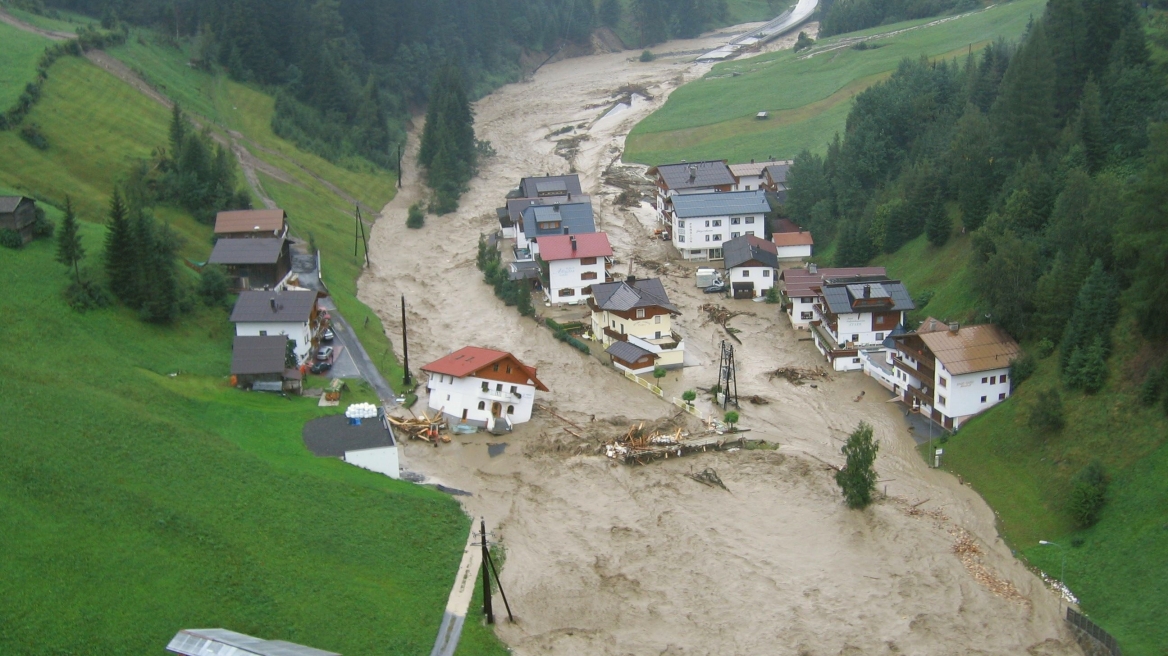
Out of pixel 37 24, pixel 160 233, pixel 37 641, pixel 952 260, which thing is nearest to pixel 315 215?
pixel 160 233

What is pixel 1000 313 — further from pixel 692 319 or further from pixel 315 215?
pixel 315 215

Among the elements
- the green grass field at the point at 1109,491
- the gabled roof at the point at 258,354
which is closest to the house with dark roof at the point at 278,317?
the gabled roof at the point at 258,354

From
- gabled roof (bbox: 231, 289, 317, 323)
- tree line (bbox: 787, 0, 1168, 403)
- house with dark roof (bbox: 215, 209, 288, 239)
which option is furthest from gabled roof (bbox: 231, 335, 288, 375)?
tree line (bbox: 787, 0, 1168, 403)

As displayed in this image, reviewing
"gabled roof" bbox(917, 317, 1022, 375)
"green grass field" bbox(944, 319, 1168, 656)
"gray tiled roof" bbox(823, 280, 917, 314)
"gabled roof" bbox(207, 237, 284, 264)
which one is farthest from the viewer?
"gabled roof" bbox(207, 237, 284, 264)

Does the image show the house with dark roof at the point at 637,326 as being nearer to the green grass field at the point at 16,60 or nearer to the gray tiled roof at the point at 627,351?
the gray tiled roof at the point at 627,351

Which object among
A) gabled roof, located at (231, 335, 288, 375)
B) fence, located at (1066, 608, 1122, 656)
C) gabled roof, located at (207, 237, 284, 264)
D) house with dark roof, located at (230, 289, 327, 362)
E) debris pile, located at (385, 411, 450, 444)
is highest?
gabled roof, located at (207, 237, 284, 264)

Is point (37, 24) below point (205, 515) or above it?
above

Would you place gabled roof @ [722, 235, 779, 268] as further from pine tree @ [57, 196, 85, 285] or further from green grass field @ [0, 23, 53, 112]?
green grass field @ [0, 23, 53, 112]
